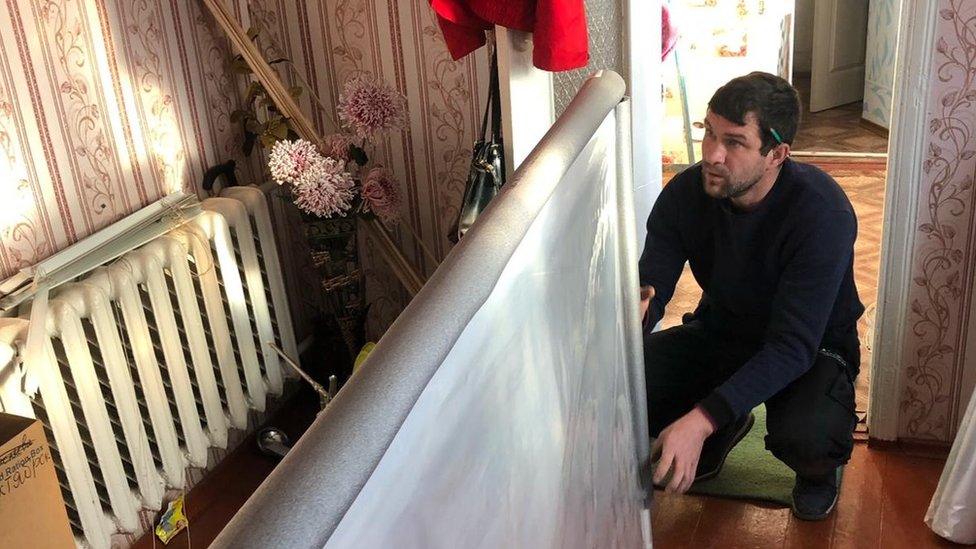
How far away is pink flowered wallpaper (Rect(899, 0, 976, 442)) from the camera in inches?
71.6

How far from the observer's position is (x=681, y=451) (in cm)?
133

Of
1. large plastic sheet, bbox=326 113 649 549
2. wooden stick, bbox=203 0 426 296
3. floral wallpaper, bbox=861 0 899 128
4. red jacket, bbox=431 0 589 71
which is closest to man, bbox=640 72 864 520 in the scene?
red jacket, bbox=431 0 589 71

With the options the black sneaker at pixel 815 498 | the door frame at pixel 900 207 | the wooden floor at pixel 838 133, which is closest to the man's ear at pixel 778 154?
the door frame at pixel 900 207

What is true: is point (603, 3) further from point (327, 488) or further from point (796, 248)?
point (327, 488)

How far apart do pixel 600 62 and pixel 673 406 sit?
0.84m

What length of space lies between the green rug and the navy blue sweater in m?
0.34

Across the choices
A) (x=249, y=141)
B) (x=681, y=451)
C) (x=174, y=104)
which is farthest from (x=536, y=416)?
(x=249, y=141)

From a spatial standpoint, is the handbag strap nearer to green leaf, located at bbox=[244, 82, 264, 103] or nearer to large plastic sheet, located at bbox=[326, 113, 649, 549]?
green leaf, located at bbox=[244, 82, 264, 103]

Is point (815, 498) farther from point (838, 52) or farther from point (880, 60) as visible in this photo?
point (838, 52)

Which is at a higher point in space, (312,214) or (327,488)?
(327,488)

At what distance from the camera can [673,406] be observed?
2068 millimetres

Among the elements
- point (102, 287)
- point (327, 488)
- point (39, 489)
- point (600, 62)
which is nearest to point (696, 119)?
point (600, 62)

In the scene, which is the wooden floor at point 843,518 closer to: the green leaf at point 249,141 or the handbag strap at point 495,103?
the handbag strap at point 495,103

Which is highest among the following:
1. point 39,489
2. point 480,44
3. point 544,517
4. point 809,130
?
point 480,44
